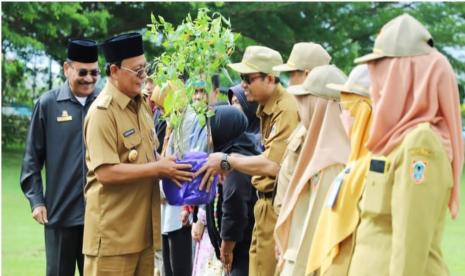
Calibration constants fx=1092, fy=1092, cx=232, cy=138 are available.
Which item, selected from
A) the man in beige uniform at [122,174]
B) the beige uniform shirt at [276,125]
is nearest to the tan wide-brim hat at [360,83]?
the man in beige uniform at [122,174]

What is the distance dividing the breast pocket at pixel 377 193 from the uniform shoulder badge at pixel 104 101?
2028 millimetres

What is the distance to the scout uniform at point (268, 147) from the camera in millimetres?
6555

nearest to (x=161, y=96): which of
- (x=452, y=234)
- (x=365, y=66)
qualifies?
(x=365, y=66)

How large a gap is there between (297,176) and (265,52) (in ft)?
4.83

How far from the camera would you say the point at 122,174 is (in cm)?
573

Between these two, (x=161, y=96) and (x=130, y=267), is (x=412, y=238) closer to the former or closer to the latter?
(x=130, y=267)

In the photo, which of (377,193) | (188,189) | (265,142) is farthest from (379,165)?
(265,142)

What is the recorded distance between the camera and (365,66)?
15.5ft

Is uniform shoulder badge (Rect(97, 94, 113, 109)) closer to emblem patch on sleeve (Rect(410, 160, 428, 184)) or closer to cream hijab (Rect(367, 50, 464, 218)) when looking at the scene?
cream hijab (Rect(367, 50, 464, 218))

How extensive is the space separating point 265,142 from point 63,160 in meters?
1.29

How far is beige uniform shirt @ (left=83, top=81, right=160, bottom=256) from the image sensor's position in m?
5.82

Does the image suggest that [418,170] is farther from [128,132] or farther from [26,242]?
[26,242]

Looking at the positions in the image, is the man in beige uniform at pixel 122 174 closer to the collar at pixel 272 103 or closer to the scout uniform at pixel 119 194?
the scout uniform at pixel 119 194

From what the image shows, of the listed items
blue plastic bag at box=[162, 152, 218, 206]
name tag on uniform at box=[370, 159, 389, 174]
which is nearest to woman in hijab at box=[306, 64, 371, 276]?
name tag on uniform at box=[370, 159, 389, 174]
